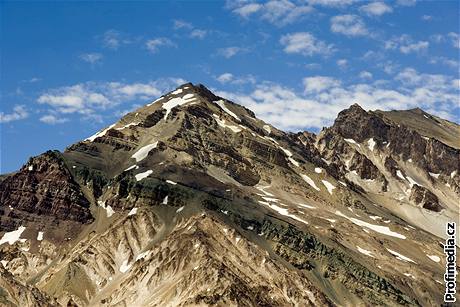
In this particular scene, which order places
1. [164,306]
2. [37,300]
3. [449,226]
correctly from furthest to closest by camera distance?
1. [164,306]
2. [37,300]
3. [449,226]

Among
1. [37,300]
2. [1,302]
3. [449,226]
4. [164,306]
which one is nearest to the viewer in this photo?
[449,226]

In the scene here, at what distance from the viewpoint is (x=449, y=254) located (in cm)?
13388

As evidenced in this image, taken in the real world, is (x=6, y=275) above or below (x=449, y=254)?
above

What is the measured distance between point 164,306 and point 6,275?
36914mm

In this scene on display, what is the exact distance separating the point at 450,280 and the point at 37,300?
87.9m

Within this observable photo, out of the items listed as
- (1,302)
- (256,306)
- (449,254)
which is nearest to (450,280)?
(449,254)

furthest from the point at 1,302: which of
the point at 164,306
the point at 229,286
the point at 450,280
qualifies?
the point at 450,280

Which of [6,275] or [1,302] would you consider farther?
[6,275]

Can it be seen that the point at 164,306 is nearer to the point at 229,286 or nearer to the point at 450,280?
the point at 229,286

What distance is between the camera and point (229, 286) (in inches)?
7835

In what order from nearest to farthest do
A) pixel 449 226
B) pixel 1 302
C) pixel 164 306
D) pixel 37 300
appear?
pixel 449 226, pixel 1 302, pixel 37 300, pixel 164 306

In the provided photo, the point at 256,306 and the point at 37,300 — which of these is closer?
the point at 37,300

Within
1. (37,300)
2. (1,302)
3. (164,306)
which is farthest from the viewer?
(164,306)

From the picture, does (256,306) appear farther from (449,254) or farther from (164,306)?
(449,254)
